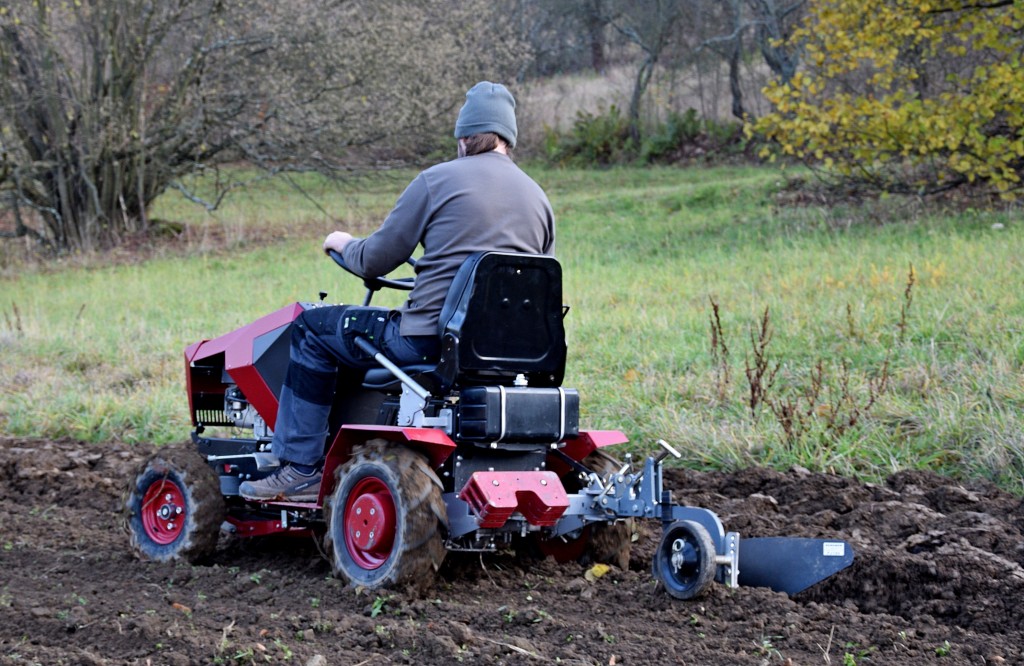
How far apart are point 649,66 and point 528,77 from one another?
204 inches

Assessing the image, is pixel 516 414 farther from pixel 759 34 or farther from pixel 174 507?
A: pixel 759 34

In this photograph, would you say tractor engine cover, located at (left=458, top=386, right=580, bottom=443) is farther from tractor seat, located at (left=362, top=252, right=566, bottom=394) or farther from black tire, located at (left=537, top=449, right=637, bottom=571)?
black tire, located at (left=537, top=449, right=637, bottom=571)

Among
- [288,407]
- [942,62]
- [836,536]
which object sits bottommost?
[836,536]

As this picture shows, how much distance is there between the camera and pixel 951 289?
350 inches

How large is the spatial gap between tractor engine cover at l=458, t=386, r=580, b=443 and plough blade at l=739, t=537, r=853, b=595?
0.83 metres

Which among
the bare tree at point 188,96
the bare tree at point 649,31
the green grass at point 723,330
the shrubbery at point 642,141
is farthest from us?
the bare tree at point 649,31

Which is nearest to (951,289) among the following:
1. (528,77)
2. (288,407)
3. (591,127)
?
(288,407)

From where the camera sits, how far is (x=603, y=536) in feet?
16.0

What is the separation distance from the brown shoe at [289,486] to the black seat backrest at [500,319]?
0.85 meters

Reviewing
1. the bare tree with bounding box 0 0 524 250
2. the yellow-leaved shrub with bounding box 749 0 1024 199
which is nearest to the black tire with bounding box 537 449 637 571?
the yellow-leaved shrub with bounding box 749 0 1024 199

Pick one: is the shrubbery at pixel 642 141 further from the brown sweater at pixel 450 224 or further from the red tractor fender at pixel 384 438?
the red tractor fender at pixel 384 438

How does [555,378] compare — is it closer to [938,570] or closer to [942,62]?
[938,570]

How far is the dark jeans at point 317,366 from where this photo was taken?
4.66 m

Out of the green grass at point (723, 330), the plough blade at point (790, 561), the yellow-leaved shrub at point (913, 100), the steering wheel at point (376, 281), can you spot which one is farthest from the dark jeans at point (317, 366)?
the yellow-leaved shrub at point (913, 100)
